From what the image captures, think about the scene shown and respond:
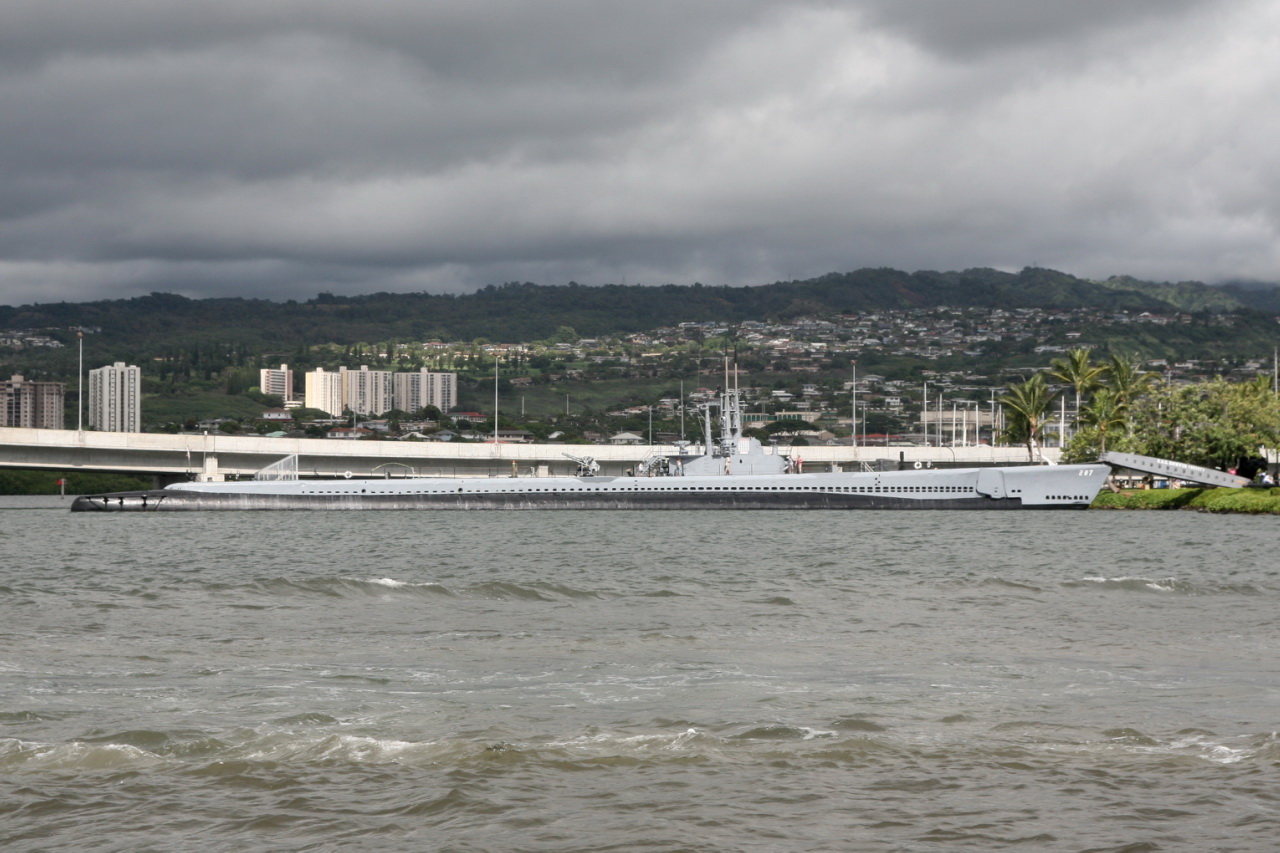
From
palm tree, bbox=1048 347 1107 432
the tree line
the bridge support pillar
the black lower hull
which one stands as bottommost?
the black lower hull

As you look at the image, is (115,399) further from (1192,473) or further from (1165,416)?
(1192,473)

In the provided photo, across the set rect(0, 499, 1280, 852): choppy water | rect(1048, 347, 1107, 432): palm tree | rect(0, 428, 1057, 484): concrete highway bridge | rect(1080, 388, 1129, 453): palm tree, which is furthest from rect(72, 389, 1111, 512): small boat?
rect(0, 499, 1280, 852): choppy water

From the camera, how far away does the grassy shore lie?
64750 mm

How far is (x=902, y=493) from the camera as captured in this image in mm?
71625

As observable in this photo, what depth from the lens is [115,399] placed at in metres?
172

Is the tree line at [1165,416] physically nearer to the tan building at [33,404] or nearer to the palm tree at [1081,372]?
the palm tree at [1081,372]

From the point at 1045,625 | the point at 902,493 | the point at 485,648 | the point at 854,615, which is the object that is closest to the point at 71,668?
the point at 485,648

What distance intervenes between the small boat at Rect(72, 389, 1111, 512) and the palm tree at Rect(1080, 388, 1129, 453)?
50.8 ft

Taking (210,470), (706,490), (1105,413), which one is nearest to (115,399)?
(210,470)

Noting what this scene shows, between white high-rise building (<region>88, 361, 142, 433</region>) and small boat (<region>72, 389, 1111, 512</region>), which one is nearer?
small boat (<region>72, 389, 1111, 512</region>)

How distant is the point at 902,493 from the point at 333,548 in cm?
3890

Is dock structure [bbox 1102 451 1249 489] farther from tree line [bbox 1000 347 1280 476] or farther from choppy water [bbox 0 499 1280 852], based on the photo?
choppy water [bbox 0 499 1280 852]

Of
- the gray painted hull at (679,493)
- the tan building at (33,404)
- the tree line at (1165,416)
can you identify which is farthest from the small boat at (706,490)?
the tan building at (33,404)

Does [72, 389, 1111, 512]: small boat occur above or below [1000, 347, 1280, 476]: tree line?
below
